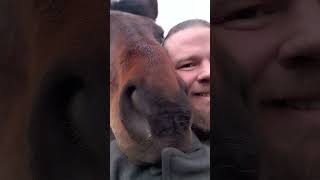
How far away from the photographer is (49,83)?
24.0 inches

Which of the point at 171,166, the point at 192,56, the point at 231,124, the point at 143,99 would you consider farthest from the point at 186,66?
the point at 231,124

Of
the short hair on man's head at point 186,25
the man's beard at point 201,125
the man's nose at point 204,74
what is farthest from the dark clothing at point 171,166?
the short hair on man's head at point 186,25

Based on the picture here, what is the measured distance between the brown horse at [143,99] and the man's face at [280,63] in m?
0.33


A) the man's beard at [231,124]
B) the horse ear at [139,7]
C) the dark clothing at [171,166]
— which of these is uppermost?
the horse ear at [139,7]

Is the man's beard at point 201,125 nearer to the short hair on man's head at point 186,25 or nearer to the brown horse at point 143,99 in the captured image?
the brown horse at point 143,99

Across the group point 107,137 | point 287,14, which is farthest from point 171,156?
point 287,14

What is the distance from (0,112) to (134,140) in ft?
1.14

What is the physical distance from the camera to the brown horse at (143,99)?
35.7 inches

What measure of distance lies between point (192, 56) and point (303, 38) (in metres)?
0.47

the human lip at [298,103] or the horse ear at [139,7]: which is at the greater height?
the horse ear at [139,7]

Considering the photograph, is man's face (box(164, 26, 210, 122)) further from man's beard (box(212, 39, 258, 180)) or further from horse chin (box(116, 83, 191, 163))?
man's beard (box(212, 39, 258, 180))

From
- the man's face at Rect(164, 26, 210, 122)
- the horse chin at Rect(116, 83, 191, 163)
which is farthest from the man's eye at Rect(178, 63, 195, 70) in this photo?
the horse chin at Rect(116, 83, 191, 163)

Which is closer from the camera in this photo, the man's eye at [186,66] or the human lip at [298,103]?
the human lip at [298,103]

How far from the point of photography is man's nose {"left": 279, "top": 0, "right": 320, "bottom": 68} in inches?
22.1
